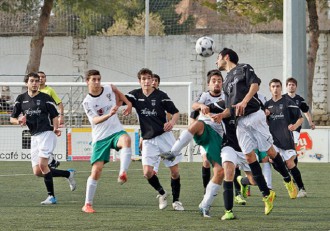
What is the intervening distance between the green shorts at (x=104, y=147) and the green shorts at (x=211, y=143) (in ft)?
4.22

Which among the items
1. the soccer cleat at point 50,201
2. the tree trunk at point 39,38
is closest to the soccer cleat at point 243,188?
the soccer cleat at point 50,201

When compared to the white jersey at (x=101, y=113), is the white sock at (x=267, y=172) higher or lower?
lower

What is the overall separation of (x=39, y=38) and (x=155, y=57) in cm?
457

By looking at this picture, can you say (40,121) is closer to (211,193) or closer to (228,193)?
(211,193)

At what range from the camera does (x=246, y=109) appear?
11.9 meters

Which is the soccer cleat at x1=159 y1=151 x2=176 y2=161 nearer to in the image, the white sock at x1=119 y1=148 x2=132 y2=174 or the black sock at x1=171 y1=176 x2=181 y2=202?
the white sock at x1=119 y1=148 x2=132 y2=174

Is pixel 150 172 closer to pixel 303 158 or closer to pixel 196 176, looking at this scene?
pixel 196 176

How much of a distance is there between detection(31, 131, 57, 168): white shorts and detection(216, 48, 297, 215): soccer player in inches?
148

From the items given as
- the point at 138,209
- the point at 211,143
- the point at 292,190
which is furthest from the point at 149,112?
the point at 292,190

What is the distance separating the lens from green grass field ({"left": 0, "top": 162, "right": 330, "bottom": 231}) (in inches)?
441

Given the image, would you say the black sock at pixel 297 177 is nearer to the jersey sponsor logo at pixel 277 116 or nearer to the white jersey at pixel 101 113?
the jersey sponsor logo at pixel 277 116

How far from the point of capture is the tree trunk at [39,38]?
3650cm

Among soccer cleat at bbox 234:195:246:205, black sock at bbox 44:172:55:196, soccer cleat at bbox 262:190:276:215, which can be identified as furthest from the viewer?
black sock at bbox 44:172:55:196

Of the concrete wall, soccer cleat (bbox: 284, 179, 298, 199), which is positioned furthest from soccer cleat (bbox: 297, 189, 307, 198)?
the concrete wall
